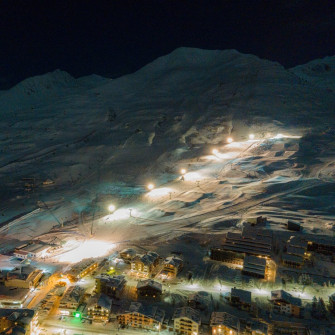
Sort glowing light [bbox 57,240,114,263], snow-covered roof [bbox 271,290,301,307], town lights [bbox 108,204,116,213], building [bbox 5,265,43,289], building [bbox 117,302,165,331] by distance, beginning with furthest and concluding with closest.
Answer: town lights [bbox 108,204,116,213]
glowing light [bbox 57,240,114,263]
building [bbox 5,265,43,289]
snow-covered roof [bbox 271,290,301,307]
building [bbox 117,302,165,331]

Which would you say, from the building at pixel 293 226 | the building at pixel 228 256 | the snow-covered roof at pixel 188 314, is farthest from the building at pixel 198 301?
the building at pixel 293 226

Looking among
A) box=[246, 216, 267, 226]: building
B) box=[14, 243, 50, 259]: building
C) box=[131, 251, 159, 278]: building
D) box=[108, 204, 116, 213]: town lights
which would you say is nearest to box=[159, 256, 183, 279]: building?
box=[131, 251, 159, 278]: building

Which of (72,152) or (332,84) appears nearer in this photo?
(72,152)

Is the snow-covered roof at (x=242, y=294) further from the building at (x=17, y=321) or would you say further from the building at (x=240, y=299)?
the building at (x=17, y=321)

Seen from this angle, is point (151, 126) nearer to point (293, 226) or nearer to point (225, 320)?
point (293, 226)

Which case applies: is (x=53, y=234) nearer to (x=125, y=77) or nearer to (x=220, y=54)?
(x=125, y=77)

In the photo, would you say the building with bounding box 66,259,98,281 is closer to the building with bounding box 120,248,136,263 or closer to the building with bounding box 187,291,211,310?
the building with bounding box 120,248,136,263

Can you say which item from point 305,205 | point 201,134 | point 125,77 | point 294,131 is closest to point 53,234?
point 305,205
